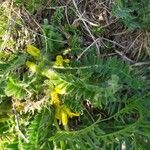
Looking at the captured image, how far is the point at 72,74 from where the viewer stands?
1448 millimetres

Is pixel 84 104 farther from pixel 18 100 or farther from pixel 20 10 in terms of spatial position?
pixel 20 10

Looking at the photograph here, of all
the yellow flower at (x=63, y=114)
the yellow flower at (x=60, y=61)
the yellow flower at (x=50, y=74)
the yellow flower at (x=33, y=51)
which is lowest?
the yellow flower at (x=63, y=114)

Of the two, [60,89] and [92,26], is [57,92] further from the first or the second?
[92,26]

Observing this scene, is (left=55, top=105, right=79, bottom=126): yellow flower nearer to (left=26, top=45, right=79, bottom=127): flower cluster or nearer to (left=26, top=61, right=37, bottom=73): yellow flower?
(left=26, top=45, right=79, bottom=127): flower cluster

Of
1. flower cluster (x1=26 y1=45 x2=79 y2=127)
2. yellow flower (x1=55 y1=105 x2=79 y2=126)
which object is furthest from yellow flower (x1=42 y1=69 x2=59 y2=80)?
yellow flower (x1=55 y1=105 x2=79 y2=126)

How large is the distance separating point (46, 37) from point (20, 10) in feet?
0.51

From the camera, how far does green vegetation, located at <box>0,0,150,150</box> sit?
1.45 meters

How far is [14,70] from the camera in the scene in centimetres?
153

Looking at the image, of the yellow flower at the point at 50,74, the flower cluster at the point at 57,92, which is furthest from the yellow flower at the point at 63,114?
the yellow flower at the point at 50,74

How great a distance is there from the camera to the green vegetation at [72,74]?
1450 millimetres

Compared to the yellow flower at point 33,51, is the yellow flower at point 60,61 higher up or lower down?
lower down

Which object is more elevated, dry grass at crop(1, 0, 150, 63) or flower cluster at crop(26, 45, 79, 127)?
dry grass at crop(1, 0, 150, 63)

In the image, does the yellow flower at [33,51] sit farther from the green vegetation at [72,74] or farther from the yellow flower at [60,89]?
the yellow flower at [60,89]

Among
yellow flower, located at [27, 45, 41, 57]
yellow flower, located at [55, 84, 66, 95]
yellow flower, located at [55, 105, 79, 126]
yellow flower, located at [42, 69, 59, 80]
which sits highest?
yellow flower, located at [27, 45, 41, 57]
